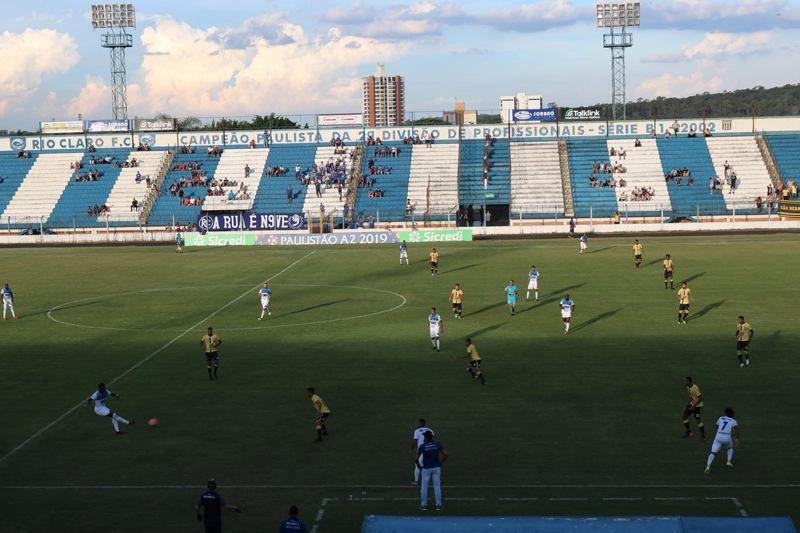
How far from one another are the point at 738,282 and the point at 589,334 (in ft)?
51.9

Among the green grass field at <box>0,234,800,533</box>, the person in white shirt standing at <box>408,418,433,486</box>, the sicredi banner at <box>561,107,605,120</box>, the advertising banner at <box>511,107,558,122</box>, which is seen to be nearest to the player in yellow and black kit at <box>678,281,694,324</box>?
the green grass field at <box>0,234,800,533</box>

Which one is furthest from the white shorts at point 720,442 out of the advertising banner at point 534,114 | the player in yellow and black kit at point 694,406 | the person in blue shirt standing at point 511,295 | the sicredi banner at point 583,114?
the sicredi banner at point 583,114

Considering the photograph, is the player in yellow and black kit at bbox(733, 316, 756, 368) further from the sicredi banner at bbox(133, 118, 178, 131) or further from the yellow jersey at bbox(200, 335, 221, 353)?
the sicredi banner at bbox(133, 118, 178, 131)

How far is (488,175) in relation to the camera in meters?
85.6

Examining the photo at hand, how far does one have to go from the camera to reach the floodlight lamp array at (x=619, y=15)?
99.4 meters

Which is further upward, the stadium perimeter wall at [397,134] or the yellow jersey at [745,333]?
the stadium perimeter wall at [397,134]

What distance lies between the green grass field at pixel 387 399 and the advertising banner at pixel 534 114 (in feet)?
156

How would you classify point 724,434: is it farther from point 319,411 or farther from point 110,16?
point 110,16

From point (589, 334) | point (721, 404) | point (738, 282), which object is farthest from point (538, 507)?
point (738, 282)

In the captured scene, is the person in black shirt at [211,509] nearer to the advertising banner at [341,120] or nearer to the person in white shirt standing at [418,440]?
the person in white shirt standing at [418,440]

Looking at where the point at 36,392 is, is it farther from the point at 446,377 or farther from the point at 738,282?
the point at 738,282

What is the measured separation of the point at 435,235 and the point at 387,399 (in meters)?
44.4

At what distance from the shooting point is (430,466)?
1691 cm

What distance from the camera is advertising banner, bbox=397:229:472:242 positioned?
68.6 m
